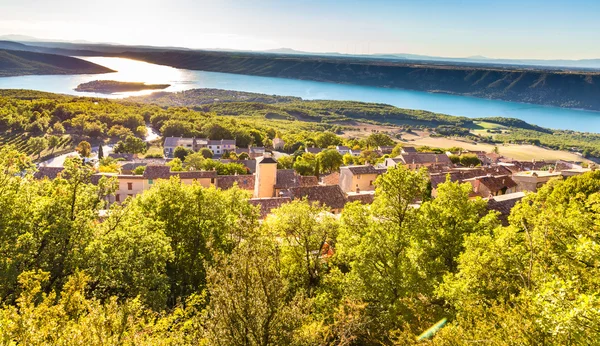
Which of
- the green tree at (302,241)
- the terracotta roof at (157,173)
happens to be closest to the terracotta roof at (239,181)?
the terracotta roof at (157,173)

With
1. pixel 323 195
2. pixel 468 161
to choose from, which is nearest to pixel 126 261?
pixel 323 195

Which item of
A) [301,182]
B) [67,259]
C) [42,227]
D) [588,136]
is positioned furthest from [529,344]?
[588,136]

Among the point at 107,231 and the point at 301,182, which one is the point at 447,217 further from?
the point at 301,182

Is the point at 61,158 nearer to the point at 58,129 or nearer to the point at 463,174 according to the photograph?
the point at 58,129

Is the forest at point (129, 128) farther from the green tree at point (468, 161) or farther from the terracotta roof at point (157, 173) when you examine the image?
the terracotta roof at point (157, 173)

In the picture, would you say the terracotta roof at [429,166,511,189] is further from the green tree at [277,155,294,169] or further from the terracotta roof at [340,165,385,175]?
the green tree at [277,155,294,169]

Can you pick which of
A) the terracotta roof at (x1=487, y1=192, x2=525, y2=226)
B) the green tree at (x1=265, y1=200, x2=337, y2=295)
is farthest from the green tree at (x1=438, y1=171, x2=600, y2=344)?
the terracotta roof at (x1=487, y1=192, x2=525, y2=226)
